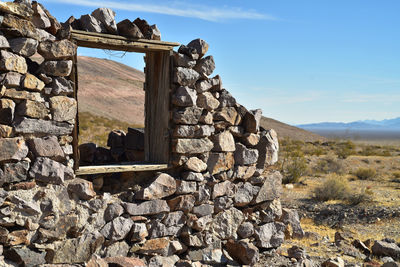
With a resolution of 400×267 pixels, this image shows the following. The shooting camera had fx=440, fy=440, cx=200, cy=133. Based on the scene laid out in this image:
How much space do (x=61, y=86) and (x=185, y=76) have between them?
5.44 feet

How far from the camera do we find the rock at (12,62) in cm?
438

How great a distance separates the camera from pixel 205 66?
6039 millimetres

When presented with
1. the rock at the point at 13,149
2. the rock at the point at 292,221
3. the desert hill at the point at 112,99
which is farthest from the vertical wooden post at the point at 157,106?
the desert hill at the point at 112,99

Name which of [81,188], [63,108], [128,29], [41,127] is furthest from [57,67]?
[81,188]

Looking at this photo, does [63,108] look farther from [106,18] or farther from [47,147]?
[106,18]

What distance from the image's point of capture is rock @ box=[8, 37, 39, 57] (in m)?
4.48

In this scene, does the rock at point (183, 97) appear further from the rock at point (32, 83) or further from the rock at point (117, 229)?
the rock at point (32, 83)

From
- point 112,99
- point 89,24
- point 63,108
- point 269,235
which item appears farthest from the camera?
point 112,99

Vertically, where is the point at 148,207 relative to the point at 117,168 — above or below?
below

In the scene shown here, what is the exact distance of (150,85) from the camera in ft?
20.4

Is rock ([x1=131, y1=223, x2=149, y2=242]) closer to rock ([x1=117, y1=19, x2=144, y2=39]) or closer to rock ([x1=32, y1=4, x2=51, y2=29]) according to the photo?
rock ([x1=117, y1=19, x2=144, y2=39])

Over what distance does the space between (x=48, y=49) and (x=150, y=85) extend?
5.83 feet

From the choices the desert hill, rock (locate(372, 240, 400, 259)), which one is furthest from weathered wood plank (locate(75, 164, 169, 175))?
the desert hill

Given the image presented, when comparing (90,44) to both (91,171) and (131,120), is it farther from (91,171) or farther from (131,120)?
(131,120)
